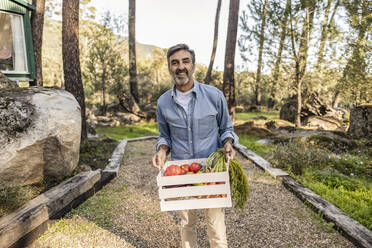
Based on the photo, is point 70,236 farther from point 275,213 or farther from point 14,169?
point 275,213

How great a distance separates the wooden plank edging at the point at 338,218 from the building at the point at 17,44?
7.82 m

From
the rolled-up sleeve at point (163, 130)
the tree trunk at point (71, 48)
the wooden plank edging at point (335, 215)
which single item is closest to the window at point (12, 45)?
the tree trunk at point (71, 48)

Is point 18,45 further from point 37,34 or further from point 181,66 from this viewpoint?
point 181,66

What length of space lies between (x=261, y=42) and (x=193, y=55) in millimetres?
7869

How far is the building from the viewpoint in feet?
21.7

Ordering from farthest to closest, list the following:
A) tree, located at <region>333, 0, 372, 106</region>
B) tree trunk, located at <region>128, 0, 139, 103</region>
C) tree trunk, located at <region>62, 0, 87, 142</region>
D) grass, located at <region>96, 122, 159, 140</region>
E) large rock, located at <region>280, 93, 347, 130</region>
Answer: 1. tree trunk, located at <region>128, 0, 139, 103</region>
2. large rock, located at <region>280, 93, 347, 130</region>
3. grass, located at <region>96, 122, 159, 140</region>
4. tree trunk, located at <region>62, 0, 87, 142</region>
5. tree, located at <region>333, 0, 372, 106</region>

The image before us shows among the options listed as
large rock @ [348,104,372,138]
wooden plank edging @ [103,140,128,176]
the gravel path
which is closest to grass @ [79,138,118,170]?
wooden plank edging @ [103,140,128,176]

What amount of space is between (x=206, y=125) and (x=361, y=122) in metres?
7.70

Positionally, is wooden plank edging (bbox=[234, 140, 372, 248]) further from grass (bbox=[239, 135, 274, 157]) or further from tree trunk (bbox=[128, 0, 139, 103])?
tree trunk (bbox=[128, 0, 139, 103])

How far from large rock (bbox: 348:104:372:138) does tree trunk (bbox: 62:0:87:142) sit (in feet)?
28.6

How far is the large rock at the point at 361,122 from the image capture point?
7.22m

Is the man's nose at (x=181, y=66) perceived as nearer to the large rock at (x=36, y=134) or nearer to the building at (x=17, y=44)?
the large rock at (x=36, y=134)

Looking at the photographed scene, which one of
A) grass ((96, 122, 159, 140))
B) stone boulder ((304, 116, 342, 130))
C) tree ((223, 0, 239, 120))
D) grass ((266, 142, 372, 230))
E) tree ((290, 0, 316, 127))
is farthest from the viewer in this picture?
stone boulder ((304, 116, 342, 130))

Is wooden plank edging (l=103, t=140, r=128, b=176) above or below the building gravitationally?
below
